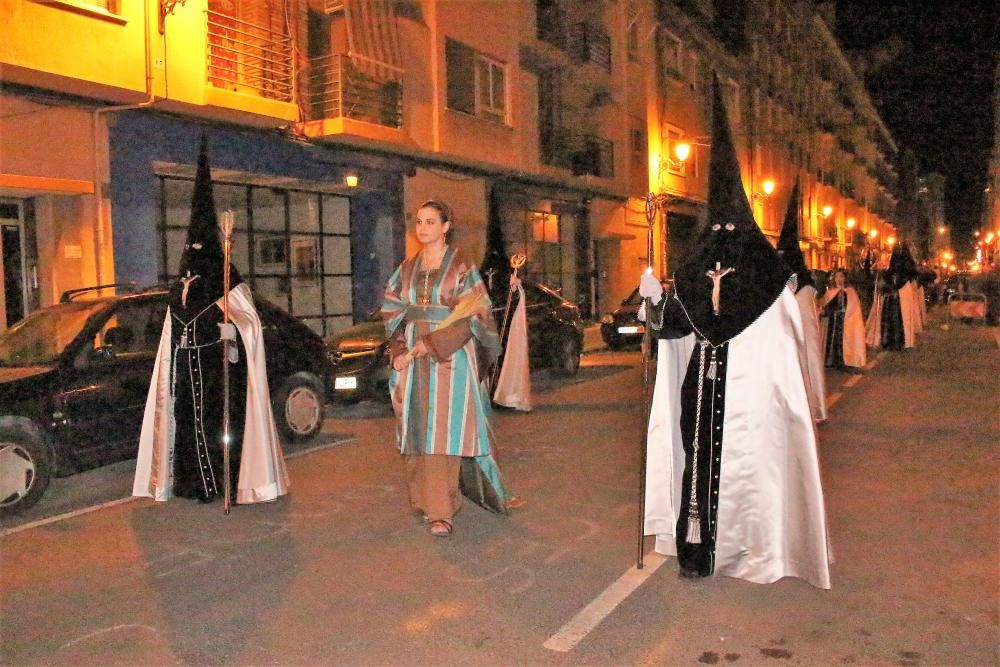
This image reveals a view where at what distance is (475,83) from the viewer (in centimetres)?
1962

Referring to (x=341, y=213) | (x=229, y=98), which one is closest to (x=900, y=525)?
(x=229, y=98)

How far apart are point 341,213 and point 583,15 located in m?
10.7

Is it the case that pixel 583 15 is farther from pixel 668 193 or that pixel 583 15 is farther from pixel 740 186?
pixel 740 186

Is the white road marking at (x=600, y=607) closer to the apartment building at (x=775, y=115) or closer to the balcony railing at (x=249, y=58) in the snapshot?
the balcony railing at (x=249, y=58)

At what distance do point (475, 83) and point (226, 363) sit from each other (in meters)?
14.5

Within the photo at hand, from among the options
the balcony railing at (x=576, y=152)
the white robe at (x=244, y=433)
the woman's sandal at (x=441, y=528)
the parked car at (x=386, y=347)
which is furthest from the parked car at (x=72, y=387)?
the balcony railing at (x=576, y=152)

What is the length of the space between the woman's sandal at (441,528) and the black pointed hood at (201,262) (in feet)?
7.35

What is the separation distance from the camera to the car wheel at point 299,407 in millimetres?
8711

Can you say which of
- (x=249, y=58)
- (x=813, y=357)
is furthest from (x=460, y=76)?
(x=813, y=357)

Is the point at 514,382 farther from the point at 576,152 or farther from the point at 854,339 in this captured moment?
the point at 576,152

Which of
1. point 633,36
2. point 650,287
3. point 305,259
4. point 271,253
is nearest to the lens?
point 650,287

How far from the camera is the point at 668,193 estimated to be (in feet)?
93.9

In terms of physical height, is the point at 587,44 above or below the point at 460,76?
above

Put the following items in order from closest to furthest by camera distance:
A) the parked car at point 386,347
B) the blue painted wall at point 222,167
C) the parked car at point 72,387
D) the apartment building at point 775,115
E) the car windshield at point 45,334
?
1. the parked car at point 72,387
2. the car windshield at point 45,334
3. the parked car at point 386,347
4. the blue painted wall at point 222,167
5. the apartment building at point 775,115
